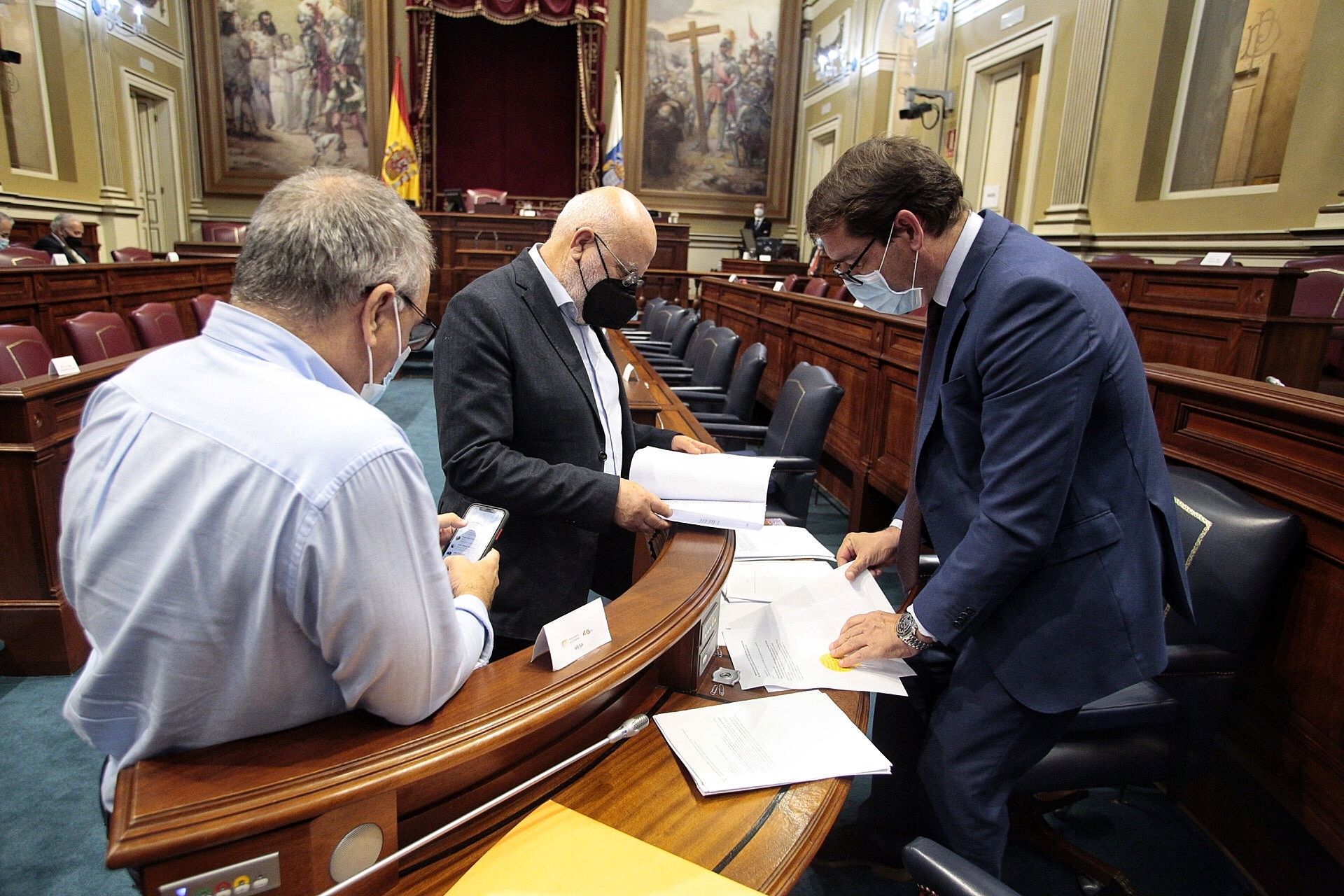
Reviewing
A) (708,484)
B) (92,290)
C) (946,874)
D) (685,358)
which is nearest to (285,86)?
(92,290)

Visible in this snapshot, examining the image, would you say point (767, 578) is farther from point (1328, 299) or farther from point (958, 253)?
point (1328, 299)

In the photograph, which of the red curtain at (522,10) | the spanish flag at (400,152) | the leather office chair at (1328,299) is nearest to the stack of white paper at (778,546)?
the leather office chair at (1328,299)

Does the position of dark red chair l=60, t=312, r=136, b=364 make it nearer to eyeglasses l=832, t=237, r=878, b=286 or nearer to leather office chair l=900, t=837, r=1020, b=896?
eyeglasses l=832, t=237, r=878, b=286

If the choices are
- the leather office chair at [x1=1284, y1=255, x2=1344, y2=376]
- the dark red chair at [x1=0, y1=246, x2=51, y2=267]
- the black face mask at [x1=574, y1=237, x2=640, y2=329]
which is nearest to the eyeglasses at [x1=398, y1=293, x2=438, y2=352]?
the black face mask at [x1=574, y1=237, x2=640, y2=329]

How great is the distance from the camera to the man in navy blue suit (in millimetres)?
1100

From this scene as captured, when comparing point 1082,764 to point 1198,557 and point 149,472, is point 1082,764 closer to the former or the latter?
point 1198,557

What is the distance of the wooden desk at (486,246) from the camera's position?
783 centimetres

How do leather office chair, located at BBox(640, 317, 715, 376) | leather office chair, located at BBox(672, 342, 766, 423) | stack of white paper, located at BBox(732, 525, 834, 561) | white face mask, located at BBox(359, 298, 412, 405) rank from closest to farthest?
1. white face mask, located at BBox(359, 298, 412, 405)
2. stack of white paper, located at BBox(732, 525, 834, 561)
3. leather office chair, located at BBox(672, 342, 766, 423)
4. leather office chair, located at BBox(640, 317, 715, 376)

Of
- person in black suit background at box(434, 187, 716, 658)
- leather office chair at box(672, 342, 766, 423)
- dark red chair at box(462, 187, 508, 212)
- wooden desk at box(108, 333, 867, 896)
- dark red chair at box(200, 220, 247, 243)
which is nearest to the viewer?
wooden desk at box(108, 333, 867, 896)

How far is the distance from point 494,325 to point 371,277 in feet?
2.20

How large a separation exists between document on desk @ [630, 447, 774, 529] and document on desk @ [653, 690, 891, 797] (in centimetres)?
35

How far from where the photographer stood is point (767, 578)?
5.11 ft

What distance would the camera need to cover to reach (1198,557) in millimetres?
1523

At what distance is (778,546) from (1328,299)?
4.26 m
